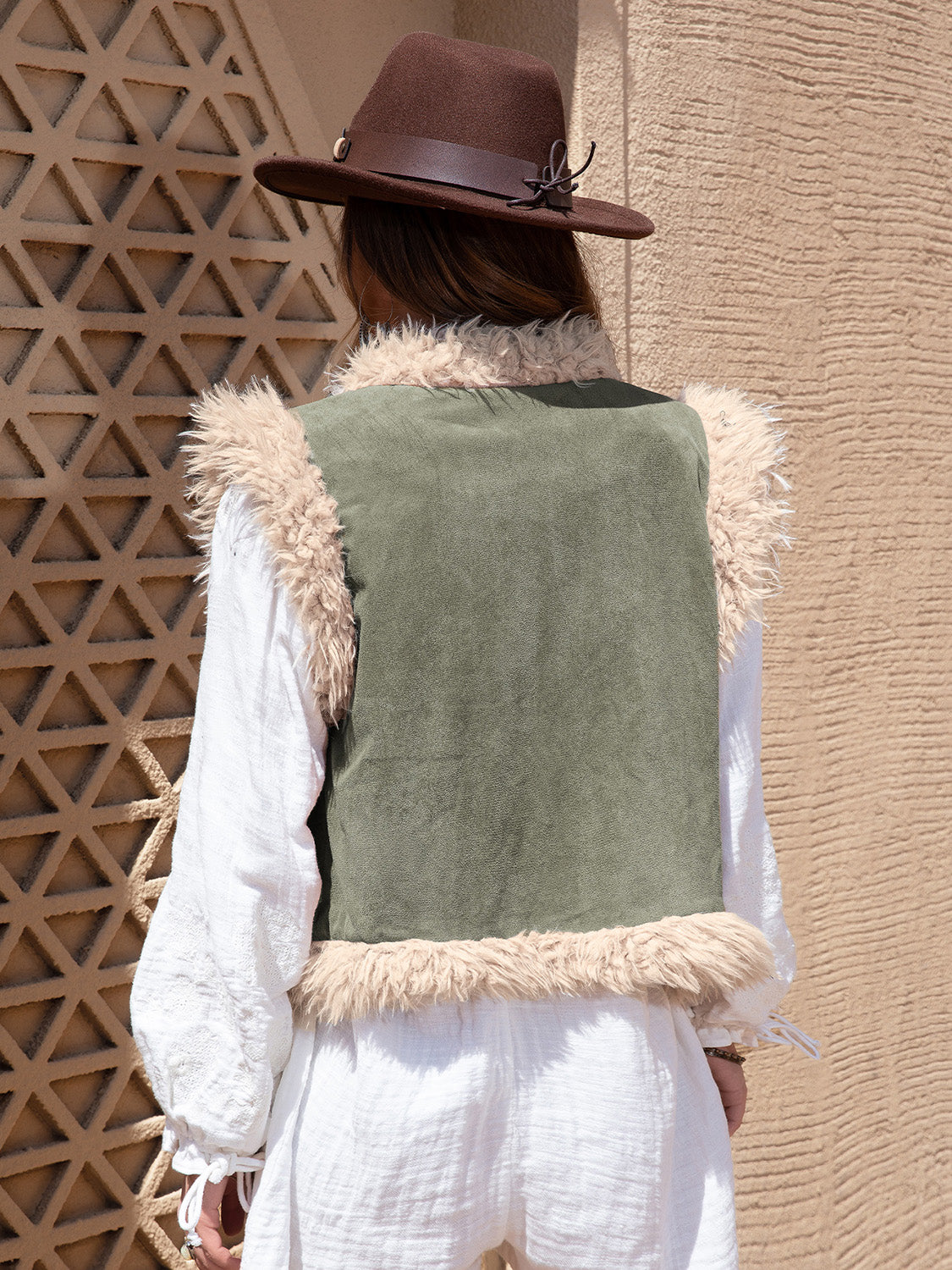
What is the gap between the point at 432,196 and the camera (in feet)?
3.58

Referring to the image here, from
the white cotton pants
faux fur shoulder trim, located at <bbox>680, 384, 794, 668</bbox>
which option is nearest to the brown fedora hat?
faux fur shoulder trim, located at <bbox>680, 384, 794, 668</bbox>

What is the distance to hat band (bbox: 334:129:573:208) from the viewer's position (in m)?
1.13

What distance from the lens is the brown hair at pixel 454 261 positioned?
1.15 meters

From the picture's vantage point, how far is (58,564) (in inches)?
68.3

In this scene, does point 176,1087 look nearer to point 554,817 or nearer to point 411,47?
point 554,817

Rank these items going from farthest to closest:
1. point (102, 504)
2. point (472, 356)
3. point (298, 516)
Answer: point (102, 504) < point (472, 356) < point (298, 516)

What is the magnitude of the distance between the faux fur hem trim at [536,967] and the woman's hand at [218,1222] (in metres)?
0.20

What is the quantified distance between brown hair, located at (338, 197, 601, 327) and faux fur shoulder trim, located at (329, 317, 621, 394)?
2cm

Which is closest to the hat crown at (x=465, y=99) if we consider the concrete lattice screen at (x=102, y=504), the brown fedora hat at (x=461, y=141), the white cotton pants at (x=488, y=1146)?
the brown fedora hat at (x=461, y=141)

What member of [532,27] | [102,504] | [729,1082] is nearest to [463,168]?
[102,504]

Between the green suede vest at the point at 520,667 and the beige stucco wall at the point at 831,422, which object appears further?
the beige stucco wall at the point at 831,422

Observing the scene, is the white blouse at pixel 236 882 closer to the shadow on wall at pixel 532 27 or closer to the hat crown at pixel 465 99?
the hat crown at pixel 465 99

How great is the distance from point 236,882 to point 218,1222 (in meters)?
0.38

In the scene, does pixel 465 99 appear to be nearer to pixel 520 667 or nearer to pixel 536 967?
pixel 520 667
